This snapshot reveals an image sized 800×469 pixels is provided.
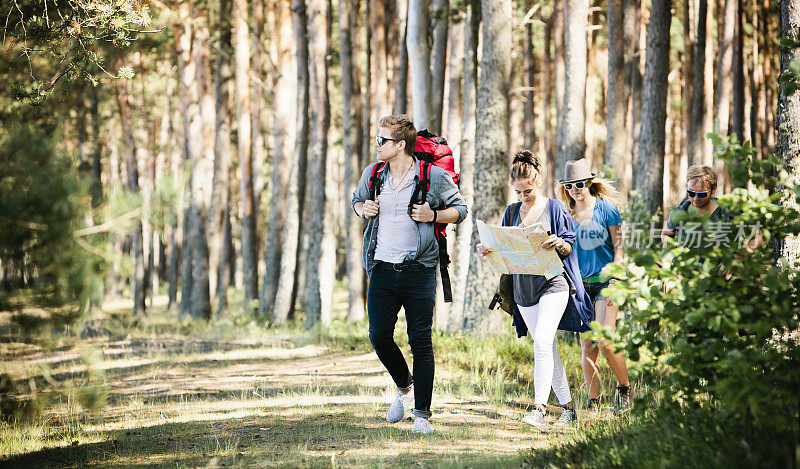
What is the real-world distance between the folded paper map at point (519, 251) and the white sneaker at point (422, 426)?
1372 millimetres

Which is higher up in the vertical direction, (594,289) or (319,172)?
(319,172)

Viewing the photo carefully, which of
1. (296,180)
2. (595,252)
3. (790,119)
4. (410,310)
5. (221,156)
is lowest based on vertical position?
(410,310)

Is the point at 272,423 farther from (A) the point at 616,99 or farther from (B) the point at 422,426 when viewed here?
(A) the point at 616,99

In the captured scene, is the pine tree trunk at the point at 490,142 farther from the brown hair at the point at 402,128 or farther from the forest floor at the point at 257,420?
the brown hair at the point at 402,128

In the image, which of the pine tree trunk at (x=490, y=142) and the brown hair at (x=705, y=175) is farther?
the pine tree trunk at (x=490, y=142)

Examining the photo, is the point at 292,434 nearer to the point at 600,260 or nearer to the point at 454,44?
the point at 600,260

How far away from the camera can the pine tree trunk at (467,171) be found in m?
10.9

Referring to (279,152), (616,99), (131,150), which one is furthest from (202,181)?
(616,99)

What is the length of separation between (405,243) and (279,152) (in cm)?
1333

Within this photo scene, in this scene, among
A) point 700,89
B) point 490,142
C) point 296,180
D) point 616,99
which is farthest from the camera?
point 296,180

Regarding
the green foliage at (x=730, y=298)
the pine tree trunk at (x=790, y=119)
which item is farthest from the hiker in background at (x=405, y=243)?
the pine tree trunk at (x=790, y=119)

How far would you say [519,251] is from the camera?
5.61 meters

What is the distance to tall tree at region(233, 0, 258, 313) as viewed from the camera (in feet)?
59.8

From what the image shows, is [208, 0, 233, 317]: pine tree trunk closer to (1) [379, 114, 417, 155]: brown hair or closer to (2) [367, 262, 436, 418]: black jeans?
(1) [379, 114, 417, 155]: brown hair
